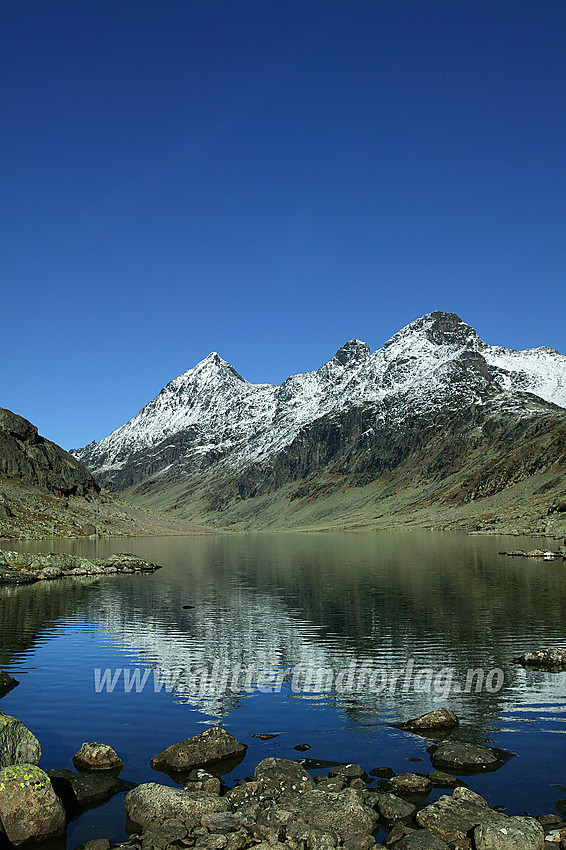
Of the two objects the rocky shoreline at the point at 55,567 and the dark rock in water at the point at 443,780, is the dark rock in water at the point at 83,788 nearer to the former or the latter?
the dark rock in water at the point at 443,780

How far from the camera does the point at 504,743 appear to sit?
23.9 metres

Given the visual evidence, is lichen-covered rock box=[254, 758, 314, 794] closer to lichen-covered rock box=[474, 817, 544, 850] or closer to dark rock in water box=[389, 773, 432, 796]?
dark rock in water box=[389, 773, 432, 796]

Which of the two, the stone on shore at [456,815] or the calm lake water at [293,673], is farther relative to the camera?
the calm lake water at [293,673]

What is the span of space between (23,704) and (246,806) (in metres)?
16.2

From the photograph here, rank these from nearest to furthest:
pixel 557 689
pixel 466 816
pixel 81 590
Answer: pixel 466 816 → pixel 557 689 → pixel 81 590

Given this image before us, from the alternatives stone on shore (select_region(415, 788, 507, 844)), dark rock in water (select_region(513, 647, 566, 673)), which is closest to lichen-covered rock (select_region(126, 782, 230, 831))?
stone on shore (select_region(415, 788, 507, 844))

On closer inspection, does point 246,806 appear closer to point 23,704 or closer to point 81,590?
point 23,704

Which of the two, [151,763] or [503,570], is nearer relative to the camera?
[151,763]

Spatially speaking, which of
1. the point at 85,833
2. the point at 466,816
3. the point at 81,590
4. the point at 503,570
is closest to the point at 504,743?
the point at 466,816

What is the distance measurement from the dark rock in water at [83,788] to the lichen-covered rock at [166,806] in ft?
4.87

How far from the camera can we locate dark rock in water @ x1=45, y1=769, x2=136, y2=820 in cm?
1908

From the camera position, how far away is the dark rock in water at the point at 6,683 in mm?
31594

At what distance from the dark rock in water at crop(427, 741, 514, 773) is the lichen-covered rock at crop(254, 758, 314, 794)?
16.3ft

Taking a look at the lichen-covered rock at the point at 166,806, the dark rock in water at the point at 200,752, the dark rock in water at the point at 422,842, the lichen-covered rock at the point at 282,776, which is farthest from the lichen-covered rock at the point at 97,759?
the dark rock in water at the point at 422,842
